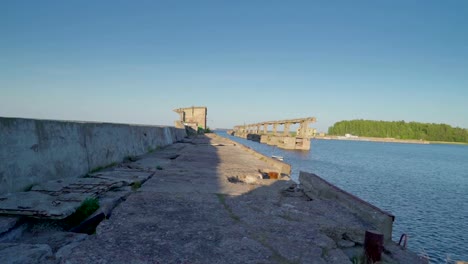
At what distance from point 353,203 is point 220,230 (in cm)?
217

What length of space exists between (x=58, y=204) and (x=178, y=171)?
3387mm

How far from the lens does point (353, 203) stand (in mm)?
4074

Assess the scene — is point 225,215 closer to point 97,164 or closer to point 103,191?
point 103,191

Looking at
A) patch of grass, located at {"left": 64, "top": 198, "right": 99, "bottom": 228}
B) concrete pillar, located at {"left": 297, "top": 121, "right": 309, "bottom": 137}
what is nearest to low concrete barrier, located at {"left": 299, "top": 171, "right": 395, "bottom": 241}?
patch of grass, located at {"left": 64, "top": 198, "right": 99, "bottom": 228}

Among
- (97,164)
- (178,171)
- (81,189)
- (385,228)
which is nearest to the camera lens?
(385,228)

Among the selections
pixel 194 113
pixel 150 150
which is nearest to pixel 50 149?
pixel 150 150

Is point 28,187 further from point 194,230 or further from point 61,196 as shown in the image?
point 194,230

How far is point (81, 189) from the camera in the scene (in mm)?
3814

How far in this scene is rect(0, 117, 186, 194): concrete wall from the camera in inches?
135

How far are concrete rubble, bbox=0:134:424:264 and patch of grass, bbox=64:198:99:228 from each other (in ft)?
0.42

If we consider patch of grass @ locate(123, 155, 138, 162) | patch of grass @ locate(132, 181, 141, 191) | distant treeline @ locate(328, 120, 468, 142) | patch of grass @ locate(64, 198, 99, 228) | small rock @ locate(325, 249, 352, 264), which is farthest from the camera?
distant treeline @ locate(328, 120, 468, 142)

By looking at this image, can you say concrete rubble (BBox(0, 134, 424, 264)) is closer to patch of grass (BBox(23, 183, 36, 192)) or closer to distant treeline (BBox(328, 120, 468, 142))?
patch of grass (BBox(23, 183, 36, 192))

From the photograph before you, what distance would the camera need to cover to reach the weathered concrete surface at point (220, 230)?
2301 millimetres

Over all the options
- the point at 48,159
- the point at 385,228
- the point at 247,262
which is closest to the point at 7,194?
the point at 48,159
